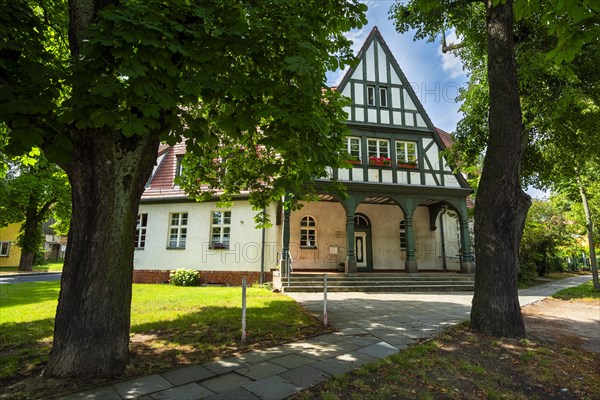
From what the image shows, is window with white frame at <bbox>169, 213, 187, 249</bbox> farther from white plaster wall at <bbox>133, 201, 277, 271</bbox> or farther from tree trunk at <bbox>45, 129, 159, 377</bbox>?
tree trunk at <bbox>45, 129, 159, 377</bbox>

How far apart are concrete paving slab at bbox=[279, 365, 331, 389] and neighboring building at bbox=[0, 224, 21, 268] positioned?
133ft

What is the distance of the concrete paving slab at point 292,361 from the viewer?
4.17m

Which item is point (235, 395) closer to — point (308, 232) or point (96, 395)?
point (96, 395)

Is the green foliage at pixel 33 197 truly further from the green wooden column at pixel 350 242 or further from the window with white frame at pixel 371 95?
the window with white frame at pixel 371 95

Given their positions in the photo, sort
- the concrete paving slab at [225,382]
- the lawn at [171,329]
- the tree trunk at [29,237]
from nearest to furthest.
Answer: the concrete paving slab at [225,382] < the lawn at [171,329] < the tree trunk at [29,237]

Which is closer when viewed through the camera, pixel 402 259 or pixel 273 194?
pixel 273 194

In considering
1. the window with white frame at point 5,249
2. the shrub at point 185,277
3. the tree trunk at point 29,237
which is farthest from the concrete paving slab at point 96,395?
the window with white frame at point 5,249

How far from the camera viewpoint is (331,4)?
5.16 m

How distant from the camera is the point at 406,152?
16.0 meters

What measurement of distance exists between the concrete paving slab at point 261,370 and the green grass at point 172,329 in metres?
0.70

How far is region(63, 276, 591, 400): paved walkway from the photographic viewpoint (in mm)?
3361

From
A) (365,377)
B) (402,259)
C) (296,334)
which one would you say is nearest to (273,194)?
(296,334)

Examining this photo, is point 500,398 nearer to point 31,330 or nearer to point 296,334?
point 296,334

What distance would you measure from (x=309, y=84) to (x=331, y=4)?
2.10 meters
